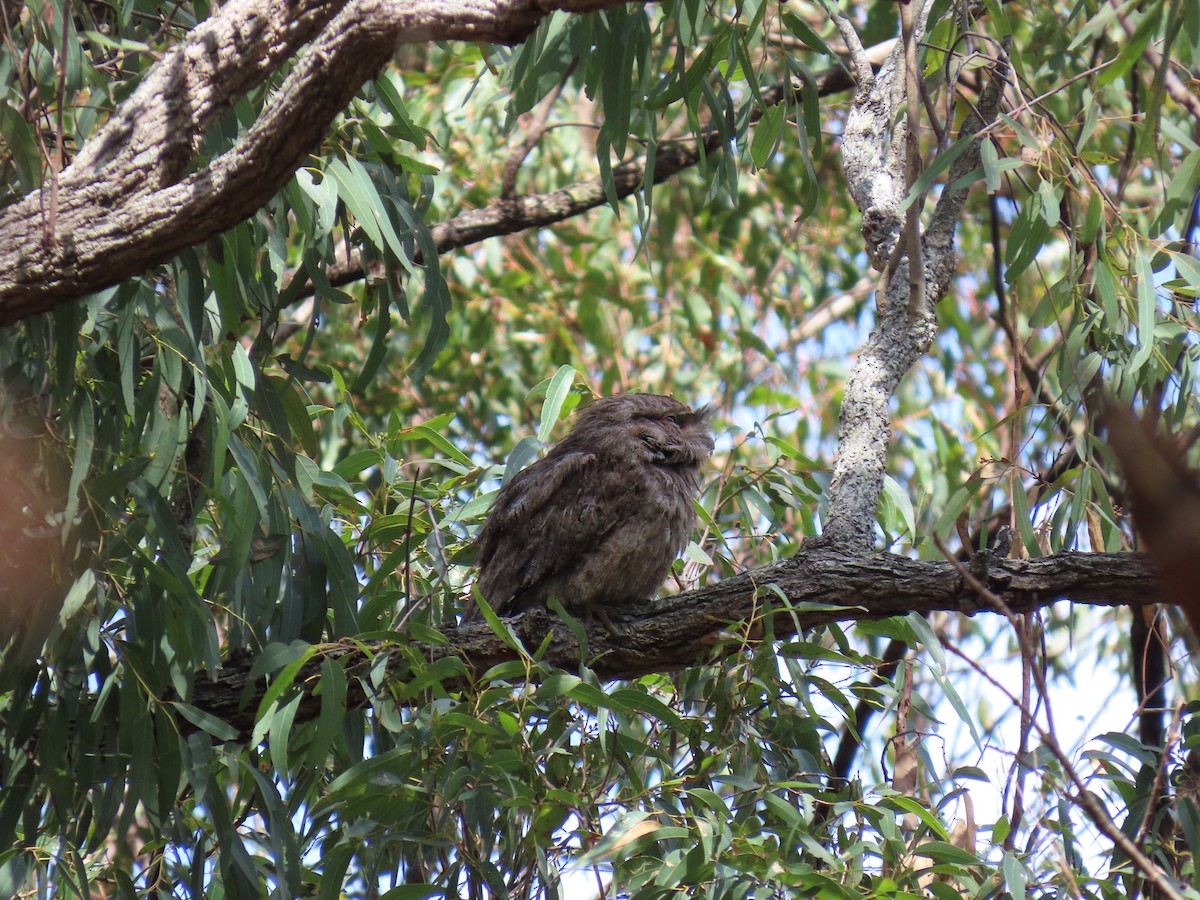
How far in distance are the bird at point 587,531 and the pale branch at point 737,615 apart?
0.24m

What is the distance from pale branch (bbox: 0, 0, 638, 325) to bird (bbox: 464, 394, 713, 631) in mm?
1333

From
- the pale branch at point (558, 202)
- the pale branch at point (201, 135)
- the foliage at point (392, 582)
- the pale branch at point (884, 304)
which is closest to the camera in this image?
the pale branch at point (201, 135)

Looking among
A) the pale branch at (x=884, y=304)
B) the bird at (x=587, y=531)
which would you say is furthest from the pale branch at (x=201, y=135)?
the bird at (x=587, y=531)

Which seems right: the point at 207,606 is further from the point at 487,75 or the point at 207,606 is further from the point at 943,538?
the point at 487,75

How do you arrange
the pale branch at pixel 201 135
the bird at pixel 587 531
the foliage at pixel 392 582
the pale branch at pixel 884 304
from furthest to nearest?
the bird at pixel 587 531 → the pale branch at pixel 884 304 → the foliage at pixel 392 582 → the pale branch at pixel 201 135

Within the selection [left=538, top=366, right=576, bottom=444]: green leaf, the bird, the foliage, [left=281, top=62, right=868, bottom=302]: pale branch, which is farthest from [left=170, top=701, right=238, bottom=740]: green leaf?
[left=281, top=62, right=868, bottom=302]: pale branch

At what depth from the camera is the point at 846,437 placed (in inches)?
106

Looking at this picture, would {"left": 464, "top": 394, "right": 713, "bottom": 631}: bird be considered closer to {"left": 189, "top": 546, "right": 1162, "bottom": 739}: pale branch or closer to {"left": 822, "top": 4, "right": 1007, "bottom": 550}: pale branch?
{"left": 189, "top": 546, "right": 1162, "bottom": 739}: pale branch

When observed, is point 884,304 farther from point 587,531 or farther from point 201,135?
point 201,135

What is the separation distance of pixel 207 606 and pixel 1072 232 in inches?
78.1

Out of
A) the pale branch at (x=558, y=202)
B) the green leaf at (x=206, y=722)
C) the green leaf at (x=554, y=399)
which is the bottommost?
the green leaf at (x=206, y=722)

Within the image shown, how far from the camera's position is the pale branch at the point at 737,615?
2.19 meters

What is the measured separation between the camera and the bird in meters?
2.94

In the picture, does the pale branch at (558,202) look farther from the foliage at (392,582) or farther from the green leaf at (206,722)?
the green leaf at (206,722)
